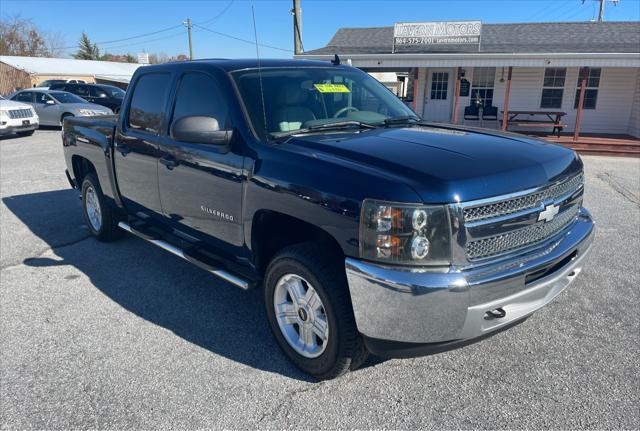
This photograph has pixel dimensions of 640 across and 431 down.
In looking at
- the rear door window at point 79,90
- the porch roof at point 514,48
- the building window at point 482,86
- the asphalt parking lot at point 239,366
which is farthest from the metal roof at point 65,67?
the asphalt parking lot at point 239,366

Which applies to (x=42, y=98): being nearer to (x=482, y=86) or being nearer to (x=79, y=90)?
(x=79, y=90)

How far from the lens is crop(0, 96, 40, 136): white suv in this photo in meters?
15.8

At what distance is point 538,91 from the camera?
57.0 feet

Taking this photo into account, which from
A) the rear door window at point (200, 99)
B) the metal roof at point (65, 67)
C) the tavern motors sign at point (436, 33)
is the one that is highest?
the tavern motors sign at point (436, 33)

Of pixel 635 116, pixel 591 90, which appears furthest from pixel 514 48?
pixel 635 116

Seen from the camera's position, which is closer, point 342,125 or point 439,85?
point 342,125

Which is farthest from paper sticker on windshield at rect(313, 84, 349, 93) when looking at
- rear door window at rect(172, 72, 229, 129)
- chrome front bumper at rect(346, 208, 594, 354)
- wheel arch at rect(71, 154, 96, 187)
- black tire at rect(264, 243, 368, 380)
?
wheel arch at rect(71, 154, 96, 187)

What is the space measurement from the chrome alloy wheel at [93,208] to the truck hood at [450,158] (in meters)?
3.40

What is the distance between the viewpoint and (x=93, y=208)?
579cm

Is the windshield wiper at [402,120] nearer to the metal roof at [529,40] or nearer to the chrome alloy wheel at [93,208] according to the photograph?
the chrome alloy wheel at [93,208]

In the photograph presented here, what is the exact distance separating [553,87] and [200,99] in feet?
54.8

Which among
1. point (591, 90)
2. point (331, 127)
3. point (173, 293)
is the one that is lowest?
point (173, 293)

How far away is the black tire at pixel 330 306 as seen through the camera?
276 centimetres

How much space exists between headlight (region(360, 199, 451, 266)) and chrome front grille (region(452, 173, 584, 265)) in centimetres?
9
